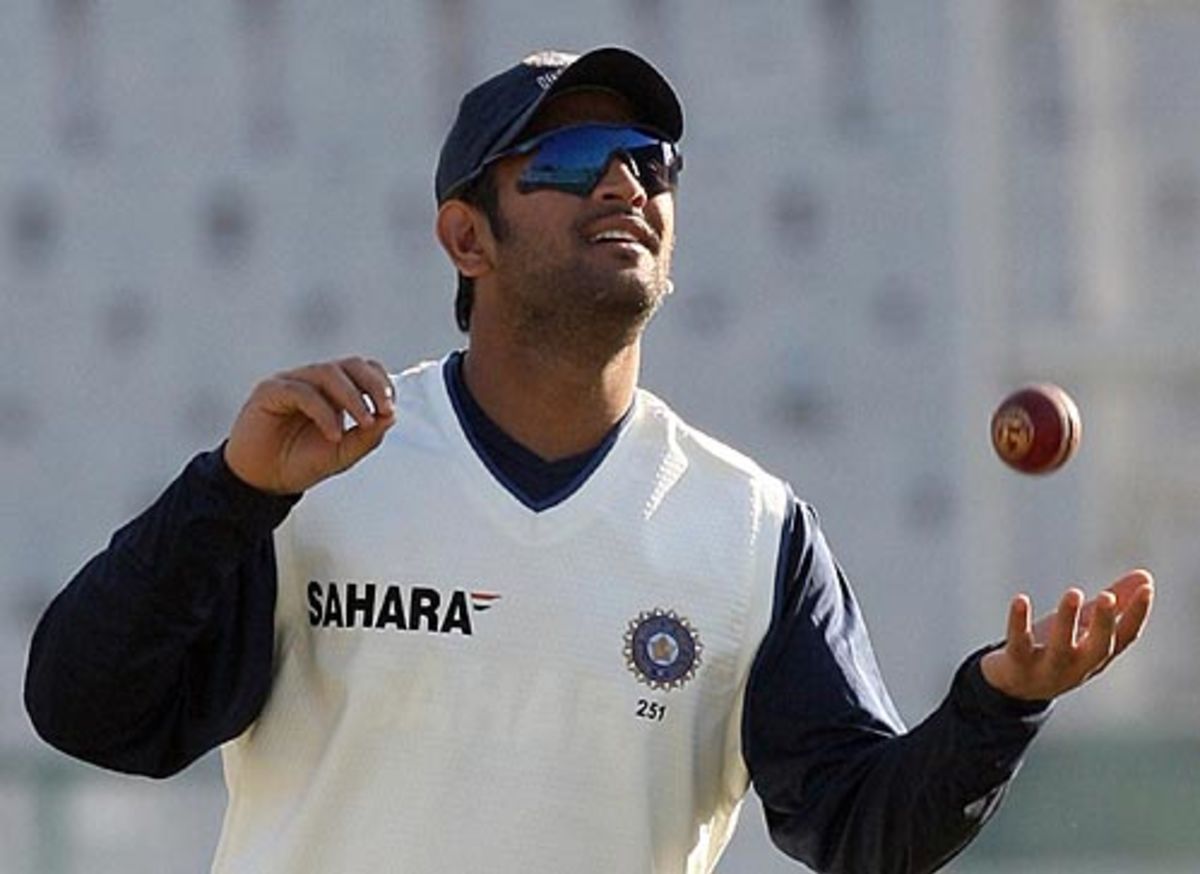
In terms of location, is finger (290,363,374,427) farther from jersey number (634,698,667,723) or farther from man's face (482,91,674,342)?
jersey number (634,698,667,723)

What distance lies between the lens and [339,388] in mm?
4719

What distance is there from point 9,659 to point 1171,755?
111 ft

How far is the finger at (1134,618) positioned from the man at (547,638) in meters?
0.14

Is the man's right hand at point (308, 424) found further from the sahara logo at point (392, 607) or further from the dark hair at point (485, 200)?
the dark hair at point (485, 200)

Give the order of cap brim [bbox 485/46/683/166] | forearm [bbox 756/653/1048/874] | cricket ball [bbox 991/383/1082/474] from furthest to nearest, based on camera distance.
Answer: cap brim [bbox 485/46/683/166]
cricket ball [bbox 991/383/1082/474]
forearm [bbox 756/653/1048/874]

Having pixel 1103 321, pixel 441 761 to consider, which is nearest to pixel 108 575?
pixel 441 761

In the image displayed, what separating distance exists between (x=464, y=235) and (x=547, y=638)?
0.57m

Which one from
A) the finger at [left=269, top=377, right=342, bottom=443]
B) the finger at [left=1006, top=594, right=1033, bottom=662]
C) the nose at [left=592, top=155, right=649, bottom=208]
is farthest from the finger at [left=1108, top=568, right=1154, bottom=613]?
the finger at [left=269, top=377, right=342, bottom=443]

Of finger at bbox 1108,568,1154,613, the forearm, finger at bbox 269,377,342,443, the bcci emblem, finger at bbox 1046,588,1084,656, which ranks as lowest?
the forearm

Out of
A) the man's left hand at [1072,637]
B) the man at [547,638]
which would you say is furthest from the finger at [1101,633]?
the man at [547,638]

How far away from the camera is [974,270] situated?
4922 cm

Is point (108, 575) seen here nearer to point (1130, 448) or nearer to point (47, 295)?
point (47, 295)

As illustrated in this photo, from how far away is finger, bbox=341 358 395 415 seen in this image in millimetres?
4703

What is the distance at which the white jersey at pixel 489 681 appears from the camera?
5.11 meters
